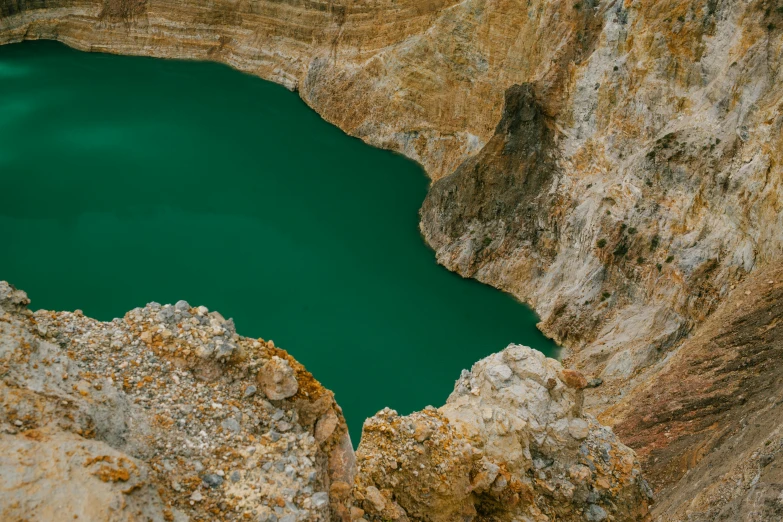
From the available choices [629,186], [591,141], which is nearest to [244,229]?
[591,141]

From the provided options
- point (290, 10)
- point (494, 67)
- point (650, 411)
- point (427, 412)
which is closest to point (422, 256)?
point (494, 67)

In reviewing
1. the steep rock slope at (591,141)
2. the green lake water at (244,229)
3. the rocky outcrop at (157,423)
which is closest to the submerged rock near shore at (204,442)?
the rocky outcrop at (157,423)

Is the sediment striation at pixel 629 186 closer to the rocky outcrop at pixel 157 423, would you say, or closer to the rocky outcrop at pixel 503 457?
the rocky outcrop at pixel 503 457

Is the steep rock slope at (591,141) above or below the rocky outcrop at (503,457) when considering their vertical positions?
above

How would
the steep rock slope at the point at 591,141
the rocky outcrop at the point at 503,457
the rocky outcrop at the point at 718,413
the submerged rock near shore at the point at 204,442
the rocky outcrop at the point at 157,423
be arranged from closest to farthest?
the rocky outcrop at the point at 157,423 → the submerged rock near shore at the point at 204,442 → the rocky outcrop at the point at 503,457 → the rocky outcrop at the point at 718,413 → the steep rock slope at the point at 591,141

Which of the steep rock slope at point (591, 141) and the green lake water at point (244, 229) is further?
the green lake water at point (244, 229)

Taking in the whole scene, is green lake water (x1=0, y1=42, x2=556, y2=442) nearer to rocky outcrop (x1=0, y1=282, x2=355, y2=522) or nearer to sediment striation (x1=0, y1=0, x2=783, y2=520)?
sediment striation (x1=0, y1=0, x2=783, y2=520)

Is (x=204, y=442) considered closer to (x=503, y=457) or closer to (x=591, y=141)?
(x=503, y=457)
